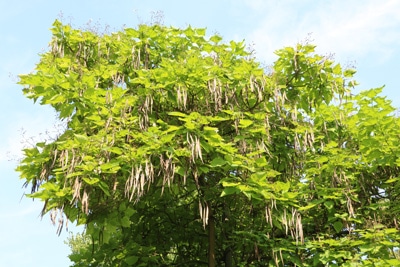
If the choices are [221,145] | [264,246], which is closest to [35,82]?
[221,145]

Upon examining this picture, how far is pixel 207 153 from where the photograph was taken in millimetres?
Result: 5340

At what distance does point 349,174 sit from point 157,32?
3185 millimetres

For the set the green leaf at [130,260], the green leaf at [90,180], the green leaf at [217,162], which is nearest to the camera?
the green leaf at [90,180]

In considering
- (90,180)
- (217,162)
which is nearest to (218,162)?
(217,162)

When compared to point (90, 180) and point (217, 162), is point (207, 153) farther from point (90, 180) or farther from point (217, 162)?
point (90, 180)

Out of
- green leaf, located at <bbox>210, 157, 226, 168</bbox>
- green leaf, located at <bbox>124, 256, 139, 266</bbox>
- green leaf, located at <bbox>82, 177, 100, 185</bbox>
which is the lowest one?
green leaf, located at <bbox>124, 256, 139, 266</bbox>

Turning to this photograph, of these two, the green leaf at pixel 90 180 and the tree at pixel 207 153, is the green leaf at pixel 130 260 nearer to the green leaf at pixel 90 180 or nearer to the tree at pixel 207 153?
the tree at pixel 207 153

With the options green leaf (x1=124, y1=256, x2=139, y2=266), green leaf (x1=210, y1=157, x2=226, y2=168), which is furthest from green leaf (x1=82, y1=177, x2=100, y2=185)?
green leaf (x1=124, y1=256, x2=139, y2=266)

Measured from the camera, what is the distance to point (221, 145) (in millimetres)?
4863

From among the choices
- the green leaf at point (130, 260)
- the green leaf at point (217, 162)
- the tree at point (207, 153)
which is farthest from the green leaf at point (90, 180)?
the green leaf at point (130, 260)

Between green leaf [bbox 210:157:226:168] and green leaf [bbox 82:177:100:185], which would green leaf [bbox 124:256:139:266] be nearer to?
green leaf [bbox 82:177:100:185]

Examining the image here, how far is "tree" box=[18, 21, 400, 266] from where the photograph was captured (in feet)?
15.9

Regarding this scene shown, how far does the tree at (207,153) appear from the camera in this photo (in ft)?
15.9

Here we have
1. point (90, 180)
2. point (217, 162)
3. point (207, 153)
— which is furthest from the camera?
point (207, 153)
